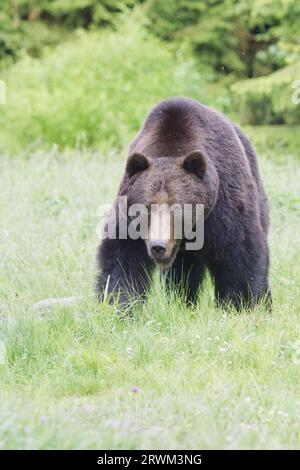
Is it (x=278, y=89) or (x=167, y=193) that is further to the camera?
(x=278, y=89)

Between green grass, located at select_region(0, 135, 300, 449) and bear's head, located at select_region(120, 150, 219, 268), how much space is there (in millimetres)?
559

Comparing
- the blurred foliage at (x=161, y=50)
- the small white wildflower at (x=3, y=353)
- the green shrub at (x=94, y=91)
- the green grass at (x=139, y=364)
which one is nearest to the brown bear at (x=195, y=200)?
the green grass at (x=139, y=364)

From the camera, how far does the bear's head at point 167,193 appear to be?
519 cm

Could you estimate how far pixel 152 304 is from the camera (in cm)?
569

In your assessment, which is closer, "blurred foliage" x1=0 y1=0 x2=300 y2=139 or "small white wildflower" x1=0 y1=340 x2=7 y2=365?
"small white wildflower" x1=0 y1=340 x2=7 y2=365

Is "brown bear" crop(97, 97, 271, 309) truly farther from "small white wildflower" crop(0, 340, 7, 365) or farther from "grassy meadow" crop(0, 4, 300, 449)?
"small white wildflower" crop(0, 340, 7, 365)

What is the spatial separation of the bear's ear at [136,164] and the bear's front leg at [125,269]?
51cm

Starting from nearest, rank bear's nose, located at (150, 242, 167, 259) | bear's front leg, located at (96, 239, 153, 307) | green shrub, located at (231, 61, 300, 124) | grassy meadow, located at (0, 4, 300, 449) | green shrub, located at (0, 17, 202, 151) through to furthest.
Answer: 1. grassy meadow, located at (0, 4, 300, 449)
2. bear's nose, located at (150, 242, 167, 259)
3. bear's front leg, located at (96, 239, 153, 307)
4. green shrub, located at (231, 61, 300, 124)
5. green shrub, located at (0, 17, 202, 151)

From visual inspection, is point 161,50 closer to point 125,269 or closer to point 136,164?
point 125,269

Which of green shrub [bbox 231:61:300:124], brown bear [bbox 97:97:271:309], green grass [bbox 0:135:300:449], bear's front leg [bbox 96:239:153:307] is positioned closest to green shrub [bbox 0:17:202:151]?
green shrub [bbox 231:61:300:124]

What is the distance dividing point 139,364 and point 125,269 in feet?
3.22

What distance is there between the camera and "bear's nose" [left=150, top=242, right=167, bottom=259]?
5145 mm

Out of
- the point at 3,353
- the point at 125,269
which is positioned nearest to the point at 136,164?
the point at 125,269

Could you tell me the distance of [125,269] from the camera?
5.74 meters
